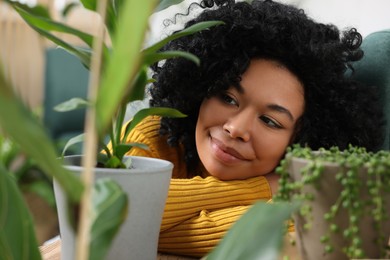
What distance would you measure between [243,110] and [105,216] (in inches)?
24.8

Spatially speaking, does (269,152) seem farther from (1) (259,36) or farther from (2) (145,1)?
(2) (145,1)

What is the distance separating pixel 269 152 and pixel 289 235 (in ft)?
1.39

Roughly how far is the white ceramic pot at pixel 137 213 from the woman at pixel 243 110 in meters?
0.20

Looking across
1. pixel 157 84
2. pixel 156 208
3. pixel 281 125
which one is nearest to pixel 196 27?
pixel 156 208

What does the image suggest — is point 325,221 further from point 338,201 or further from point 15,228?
point 15,228

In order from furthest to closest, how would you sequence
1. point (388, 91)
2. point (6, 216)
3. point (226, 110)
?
point (388, 91), point (226, 110), point (6, 216)

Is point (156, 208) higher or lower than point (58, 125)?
higher

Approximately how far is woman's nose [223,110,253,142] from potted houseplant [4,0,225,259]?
246 millimetres

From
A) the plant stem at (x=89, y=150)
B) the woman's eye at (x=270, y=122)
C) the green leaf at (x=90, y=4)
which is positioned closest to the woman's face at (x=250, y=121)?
the woman's eye at (x=270, y=122)

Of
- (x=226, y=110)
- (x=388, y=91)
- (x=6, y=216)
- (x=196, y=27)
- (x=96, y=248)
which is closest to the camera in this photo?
(x=96, y=248)

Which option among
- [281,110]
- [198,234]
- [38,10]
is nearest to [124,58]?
[38,10]

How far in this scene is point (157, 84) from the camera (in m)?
1.27

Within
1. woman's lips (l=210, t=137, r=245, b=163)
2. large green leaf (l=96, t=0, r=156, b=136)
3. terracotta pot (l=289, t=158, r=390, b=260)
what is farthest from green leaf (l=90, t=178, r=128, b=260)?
woman's lips (l=210, t=137, r=245, b=163)

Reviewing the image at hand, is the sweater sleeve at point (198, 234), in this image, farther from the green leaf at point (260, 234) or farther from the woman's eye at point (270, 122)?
the green leaf at point (260, 234)
